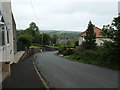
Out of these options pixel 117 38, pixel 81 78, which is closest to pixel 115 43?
pixel 117 38

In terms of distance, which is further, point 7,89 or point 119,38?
point 119,38

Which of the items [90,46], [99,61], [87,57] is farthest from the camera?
[90,46]

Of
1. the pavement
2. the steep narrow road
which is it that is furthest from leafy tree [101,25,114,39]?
the pavement

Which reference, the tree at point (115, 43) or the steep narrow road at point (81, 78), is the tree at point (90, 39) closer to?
the tree at point (115, 43)

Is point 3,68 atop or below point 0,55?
below

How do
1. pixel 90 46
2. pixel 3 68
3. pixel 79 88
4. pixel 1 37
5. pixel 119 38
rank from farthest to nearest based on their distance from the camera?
pixel 90 46
pixel 119 38
pixel 1 37
pixel 3 68
pixel 79 88

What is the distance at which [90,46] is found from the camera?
28.5 metres

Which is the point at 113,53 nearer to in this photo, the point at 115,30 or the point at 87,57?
the point at 115,30

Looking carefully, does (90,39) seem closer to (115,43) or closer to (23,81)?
(115,43)

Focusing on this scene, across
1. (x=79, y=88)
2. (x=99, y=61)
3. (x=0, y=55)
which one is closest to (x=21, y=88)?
(x=79, y=88)

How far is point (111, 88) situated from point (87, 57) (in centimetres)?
1681

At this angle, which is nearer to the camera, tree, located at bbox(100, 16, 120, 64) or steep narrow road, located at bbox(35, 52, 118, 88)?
steep narrow road, located at bbox(35, 52, 118, 88)

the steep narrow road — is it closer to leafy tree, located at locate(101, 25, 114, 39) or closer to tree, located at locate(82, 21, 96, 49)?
leafy tree, located at locate(101, 25, 114, 39)

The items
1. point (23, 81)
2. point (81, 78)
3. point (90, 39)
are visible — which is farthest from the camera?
point (90, 39)
